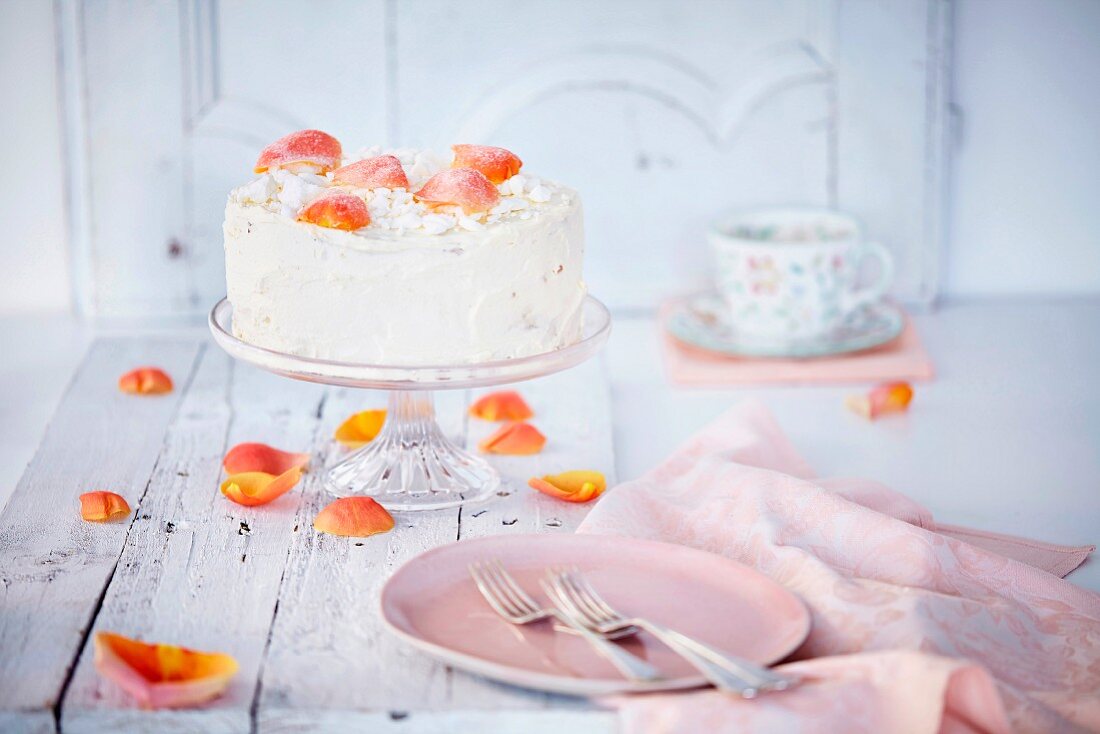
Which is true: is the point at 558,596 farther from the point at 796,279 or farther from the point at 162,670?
the point at 796,279

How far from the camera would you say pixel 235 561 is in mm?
1127

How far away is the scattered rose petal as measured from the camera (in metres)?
1.27

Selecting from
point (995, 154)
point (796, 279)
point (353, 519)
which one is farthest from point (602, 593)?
point (995, 154)

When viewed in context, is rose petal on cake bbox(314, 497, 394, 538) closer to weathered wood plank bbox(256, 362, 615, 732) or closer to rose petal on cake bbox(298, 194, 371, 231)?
weathered wood plank bbox(256, 362, 615, 732)

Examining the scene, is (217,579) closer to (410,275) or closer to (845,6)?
(410,275)

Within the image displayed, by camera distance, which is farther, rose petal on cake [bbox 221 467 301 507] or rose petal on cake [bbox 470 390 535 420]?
rose petal on cake [bbox 470 390 535 420]

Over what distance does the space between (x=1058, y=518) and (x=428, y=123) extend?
40.4 inches

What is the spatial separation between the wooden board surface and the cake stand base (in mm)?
28

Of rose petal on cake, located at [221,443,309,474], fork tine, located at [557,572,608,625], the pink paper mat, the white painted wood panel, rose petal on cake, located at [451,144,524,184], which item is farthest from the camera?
the white painted wood panel

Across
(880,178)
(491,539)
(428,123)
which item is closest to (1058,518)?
(491,539)

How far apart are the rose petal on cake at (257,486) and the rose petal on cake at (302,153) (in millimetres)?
284

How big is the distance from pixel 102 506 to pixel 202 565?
0.15 m

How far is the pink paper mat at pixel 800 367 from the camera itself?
5.53 ft

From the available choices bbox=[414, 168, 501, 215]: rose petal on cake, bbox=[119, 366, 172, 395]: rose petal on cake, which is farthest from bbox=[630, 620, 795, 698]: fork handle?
bbox=[119, 366, 172, 395]: rose petal on cake
